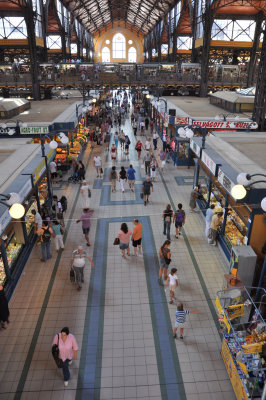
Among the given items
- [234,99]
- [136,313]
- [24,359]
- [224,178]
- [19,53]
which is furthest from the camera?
[19,53]

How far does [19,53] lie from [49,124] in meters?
30.2

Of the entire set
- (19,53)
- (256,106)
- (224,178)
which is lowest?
(224,178)

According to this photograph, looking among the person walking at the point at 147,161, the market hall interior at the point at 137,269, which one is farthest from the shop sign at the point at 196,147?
the person walking at the point at 147,161

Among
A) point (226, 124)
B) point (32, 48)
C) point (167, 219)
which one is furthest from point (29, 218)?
point (32, 48)

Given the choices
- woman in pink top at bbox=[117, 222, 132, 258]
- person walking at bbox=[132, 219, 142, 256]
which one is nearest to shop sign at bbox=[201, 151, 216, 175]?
person walking at bbox=[132, 219, 142, 256]

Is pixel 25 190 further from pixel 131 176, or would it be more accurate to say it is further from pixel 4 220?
pixel 131 176

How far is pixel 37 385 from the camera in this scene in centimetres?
600

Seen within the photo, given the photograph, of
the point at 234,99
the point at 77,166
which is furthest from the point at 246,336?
the point at 234,99

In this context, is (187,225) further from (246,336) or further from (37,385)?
(37,385)

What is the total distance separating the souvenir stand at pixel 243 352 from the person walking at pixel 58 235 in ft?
17.6

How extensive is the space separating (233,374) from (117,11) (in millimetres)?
79919

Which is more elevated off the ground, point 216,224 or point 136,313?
point 216,224

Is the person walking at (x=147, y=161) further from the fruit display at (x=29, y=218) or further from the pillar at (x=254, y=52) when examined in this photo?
the pillar at (x=254, y=52)

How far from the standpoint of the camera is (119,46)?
84.0 metres
